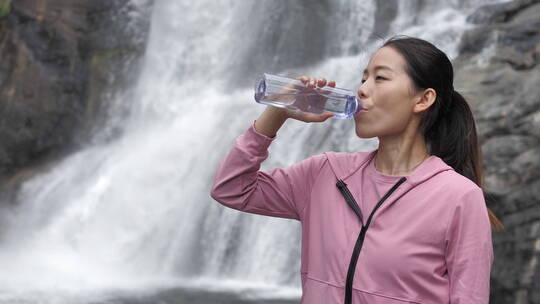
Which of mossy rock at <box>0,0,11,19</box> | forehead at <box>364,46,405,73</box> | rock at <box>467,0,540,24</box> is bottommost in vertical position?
forehead at <box>364,46,405,73</box>

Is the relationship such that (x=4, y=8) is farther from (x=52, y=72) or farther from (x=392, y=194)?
(x=392, y=194)

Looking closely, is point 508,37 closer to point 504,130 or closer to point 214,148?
point 504,130

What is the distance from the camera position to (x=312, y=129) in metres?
9.02

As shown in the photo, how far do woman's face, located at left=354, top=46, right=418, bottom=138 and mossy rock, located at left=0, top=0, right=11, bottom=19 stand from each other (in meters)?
11.7

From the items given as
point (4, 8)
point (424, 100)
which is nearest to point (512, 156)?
point (424, 100)

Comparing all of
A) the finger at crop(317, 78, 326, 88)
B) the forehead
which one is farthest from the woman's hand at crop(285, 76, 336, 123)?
the forehead

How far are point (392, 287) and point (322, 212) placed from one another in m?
0.27

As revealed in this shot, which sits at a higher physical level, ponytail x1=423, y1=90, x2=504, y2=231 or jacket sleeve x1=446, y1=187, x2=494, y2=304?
ponytail x1=423, y1=90, x2=504, y2=231

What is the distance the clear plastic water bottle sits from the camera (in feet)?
5.62

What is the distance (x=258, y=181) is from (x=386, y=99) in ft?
1.25

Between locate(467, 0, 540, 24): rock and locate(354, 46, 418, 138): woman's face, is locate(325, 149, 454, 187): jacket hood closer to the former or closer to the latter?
locate(354, 46, 418, 138): woman's face

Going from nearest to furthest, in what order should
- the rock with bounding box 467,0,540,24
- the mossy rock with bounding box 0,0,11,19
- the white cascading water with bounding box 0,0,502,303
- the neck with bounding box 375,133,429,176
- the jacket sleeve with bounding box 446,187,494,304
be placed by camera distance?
the jacket sleeve with bounding box 446,187,494,304
the neck with bounding box 375,133,429,176
the white cascading water with bounding box 0,0,502,303
the rock with bounding box 467,0,540,24
the mossy rock with bounding box 0,0,11,19

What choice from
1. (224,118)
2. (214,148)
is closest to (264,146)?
(214,148)

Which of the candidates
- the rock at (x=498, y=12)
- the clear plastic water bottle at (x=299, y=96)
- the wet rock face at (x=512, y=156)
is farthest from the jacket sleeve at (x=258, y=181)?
the rock at (x=498, y=12)
